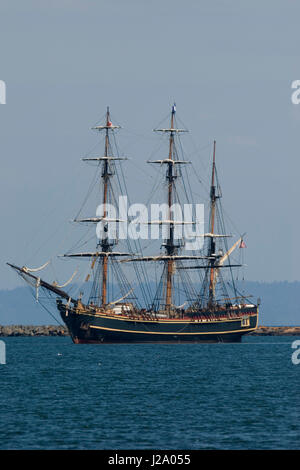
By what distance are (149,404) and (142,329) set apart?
6854 centimetres

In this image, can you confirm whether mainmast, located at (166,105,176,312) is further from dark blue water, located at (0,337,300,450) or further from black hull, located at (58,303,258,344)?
dark blue water, located at (0,337,300,450)

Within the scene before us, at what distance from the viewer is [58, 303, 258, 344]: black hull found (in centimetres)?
12119

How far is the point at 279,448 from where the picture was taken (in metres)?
41.6

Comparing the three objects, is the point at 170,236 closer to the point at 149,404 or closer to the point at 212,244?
the point at 212,244

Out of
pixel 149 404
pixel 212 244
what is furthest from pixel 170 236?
pixel 149 404

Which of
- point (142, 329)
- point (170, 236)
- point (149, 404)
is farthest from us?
point (170, 236)

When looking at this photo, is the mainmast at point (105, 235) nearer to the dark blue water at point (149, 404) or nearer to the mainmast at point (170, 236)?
the mainmast at point (170, 236)

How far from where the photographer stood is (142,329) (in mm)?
124688

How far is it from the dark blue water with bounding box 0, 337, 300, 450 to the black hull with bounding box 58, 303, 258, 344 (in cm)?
2450

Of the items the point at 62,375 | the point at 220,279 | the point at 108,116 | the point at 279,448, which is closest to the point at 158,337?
the point at 220,279

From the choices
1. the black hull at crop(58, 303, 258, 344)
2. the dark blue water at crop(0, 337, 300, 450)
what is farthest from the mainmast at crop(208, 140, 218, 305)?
the dark blue water at crop(0, 337, 300, 450)

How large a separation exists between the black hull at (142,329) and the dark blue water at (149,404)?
24505 millimetres
